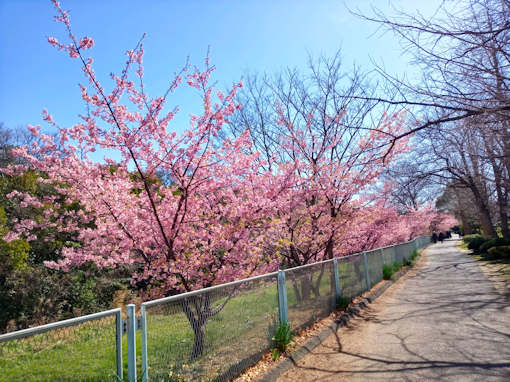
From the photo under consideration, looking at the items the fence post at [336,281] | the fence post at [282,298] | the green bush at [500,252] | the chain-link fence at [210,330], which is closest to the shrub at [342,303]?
the fence post at [336,281]

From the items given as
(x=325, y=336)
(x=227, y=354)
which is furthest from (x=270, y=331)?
(x=325, y=336)

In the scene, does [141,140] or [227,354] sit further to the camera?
[141,140]

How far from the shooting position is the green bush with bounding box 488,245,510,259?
56.9ft

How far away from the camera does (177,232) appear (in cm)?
536

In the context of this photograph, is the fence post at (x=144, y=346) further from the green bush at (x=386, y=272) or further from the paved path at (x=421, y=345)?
the green bush at (x=386, y=272)

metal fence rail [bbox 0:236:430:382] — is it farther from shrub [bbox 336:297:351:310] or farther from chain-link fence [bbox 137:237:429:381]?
shrub [bbox 336:297:351:310]

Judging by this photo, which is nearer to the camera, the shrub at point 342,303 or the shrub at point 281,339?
the shrub at point 281,339

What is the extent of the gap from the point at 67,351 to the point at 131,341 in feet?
1.79

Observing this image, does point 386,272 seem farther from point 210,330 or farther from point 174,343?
point 174,343

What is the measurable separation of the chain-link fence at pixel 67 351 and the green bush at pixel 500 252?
20503 mm

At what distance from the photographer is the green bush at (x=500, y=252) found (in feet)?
56.9

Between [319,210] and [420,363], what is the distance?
15.6 ft

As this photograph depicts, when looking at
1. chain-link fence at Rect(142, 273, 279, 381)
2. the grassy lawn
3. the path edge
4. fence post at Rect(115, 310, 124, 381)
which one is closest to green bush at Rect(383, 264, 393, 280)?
the path edge

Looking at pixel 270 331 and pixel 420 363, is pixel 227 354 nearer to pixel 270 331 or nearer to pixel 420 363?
pixel 270 331
